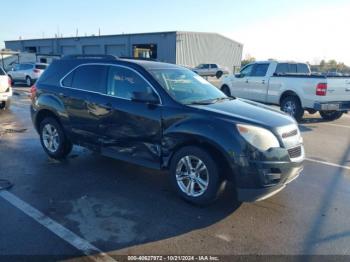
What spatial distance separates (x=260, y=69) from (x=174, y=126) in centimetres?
863

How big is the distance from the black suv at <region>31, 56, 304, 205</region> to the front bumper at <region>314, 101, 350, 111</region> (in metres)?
5.87

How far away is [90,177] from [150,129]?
143cm

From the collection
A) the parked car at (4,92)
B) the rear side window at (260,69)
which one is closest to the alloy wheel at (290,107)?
the rear side window at (260,69)

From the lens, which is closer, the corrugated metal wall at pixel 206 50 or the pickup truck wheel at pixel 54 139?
the pickup truck wheel at pixel 54 139

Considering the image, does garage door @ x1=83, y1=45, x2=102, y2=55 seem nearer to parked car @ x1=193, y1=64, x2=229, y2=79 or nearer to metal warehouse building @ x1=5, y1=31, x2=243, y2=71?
metal warehouse building @ x1=5, y1=31, x2=243, y2=71

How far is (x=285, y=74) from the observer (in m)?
11.2

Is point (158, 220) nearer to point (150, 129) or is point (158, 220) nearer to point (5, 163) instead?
point (150, 129)

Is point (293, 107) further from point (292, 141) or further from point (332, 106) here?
point (292, 141)

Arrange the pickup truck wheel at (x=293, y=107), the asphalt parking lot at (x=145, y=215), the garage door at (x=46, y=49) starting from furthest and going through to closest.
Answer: the garage door at (x=46, y=49)
the pickup truck wheel at (x=293, y=107)
the asphalt parking lot at (x=145, y=215)

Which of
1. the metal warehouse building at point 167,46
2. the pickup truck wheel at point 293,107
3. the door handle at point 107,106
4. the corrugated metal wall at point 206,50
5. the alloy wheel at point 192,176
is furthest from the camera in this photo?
the corrugated metal wall at point 206,50

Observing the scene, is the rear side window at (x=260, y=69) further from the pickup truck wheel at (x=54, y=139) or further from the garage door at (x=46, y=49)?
the garage door at (x=46, y=49)

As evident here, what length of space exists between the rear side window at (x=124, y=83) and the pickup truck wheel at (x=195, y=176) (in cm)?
109

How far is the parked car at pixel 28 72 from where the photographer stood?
23.4 metres

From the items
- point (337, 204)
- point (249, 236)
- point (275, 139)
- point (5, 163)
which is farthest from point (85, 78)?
point (337, 204)
